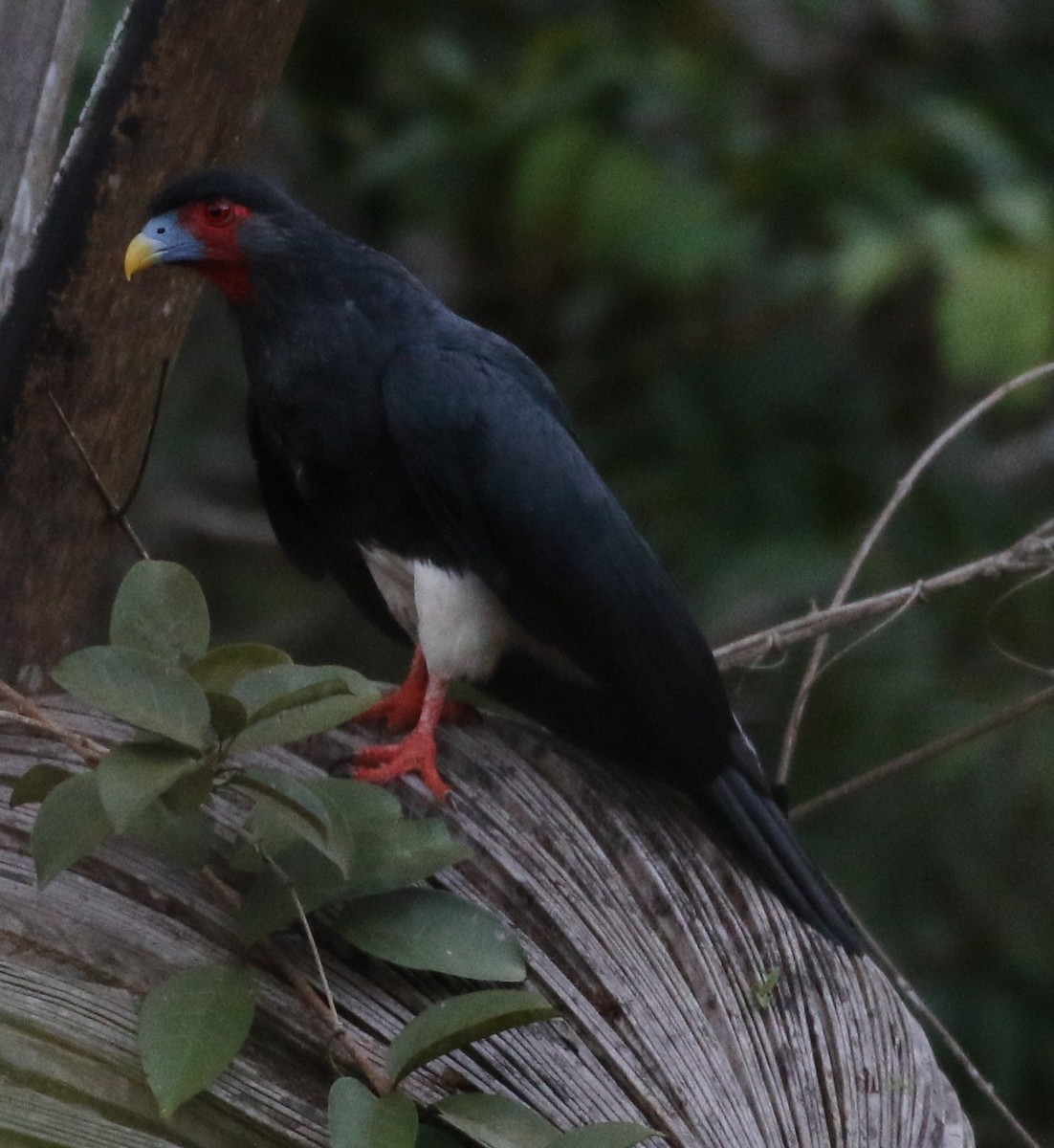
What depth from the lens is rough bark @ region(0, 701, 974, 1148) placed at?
70.4 inches

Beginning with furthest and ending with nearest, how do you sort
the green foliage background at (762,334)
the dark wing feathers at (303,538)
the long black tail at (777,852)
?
1. the green foliage background at (762,334)
2. the dark wing feathers at (303,538)
3. the long black tail at (777,852)

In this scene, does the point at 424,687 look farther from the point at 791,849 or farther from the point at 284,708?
the point at 284,708

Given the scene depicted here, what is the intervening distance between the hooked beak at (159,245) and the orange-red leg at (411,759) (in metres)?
0.77

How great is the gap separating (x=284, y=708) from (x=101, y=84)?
116cm

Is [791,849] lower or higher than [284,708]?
lower

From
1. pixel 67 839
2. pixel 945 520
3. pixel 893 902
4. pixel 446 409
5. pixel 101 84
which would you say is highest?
pixel 101 84

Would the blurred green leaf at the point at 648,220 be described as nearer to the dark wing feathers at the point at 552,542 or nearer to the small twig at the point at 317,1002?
the dark wing feathers at the point at 552,542

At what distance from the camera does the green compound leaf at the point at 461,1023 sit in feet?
5.83

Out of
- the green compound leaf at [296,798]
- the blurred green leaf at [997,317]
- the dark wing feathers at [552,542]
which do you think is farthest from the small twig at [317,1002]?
the blurred green leaf at [997,317]

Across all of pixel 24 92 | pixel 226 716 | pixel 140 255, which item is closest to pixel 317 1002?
pixel 226 716

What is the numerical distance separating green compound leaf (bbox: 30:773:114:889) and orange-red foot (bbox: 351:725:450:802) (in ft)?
1.62

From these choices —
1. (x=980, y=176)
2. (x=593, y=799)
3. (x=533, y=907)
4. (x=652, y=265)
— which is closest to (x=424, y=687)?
(x=593, y=799)

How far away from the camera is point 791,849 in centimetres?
257

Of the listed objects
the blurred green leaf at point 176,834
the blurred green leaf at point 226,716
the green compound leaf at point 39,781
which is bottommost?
the blurred green leaf at point 176,834
